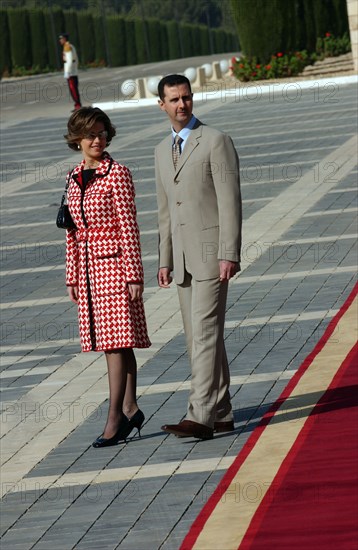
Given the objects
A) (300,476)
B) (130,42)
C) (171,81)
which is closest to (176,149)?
(171,81)

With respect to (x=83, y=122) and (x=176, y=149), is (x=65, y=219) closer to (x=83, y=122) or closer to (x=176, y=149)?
(x=83, y=122)

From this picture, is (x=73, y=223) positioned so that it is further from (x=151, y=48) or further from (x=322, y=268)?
(x=151, y=48)

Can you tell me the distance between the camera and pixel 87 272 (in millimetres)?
7859

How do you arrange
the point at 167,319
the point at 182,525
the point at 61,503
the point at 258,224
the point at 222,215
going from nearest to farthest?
1. the point at 182,525
2. the point at 61,503
3. the point at 222,215
4. the point at 167,319
5. the point at 258,224

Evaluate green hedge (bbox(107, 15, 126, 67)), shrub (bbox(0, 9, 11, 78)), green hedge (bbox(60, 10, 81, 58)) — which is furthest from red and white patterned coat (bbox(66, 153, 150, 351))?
green hedge (bbox(107, 15, 126, 67))

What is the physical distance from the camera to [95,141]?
304 inches

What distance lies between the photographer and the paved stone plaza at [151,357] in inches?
271

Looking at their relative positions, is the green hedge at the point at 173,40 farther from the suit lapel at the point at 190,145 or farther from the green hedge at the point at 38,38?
the suit lapel at the point at 190,145

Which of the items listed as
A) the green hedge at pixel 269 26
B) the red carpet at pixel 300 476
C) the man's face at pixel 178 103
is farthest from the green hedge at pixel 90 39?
the man's face at pixel 178 103

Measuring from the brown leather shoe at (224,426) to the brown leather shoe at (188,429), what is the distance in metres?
0.18

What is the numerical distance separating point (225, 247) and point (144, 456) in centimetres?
125

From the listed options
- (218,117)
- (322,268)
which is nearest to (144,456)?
(322,268)

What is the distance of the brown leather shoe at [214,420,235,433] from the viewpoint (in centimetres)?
794

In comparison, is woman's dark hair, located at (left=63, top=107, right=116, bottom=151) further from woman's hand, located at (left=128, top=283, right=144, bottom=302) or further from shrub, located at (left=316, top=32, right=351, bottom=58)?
shrub, located at (left=316, top=32, right=351, bottom=58)
